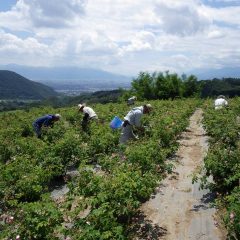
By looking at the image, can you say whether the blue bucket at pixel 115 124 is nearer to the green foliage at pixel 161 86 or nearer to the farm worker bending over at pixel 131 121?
the farm worker bending over at pixel 131 121

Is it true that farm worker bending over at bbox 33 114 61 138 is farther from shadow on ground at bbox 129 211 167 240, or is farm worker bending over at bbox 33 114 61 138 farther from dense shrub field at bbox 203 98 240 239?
shadow on ground at bbox 129 211 167 240

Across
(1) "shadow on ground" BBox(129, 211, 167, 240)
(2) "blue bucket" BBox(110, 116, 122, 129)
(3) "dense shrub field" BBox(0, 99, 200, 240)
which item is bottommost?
(1) "shadow on ground" BBox(129, 211, 167, 240)

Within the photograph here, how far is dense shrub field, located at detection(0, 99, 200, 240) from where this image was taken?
603cm

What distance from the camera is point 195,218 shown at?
777cm

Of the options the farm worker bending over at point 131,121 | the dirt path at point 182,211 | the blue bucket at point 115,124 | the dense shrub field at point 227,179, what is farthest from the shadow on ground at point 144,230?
the blue bucket at point 115,124

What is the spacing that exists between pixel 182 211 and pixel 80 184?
2.34m

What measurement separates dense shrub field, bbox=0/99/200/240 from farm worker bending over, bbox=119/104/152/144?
57 cm

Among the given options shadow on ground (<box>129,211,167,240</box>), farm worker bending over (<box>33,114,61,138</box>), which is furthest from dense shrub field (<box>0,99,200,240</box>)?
farm worker bending over (<box>33,114,61,138</box>)

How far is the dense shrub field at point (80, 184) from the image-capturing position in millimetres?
6031

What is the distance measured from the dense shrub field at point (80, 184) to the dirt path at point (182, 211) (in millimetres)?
400

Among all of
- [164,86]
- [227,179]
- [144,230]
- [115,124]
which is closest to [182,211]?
[227,179]

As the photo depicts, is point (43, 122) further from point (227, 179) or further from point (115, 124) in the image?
point (227, 179)

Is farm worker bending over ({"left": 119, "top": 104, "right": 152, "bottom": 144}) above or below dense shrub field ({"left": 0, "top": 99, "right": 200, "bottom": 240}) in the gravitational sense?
above

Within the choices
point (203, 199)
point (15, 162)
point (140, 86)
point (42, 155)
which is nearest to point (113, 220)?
point (203, 199)
